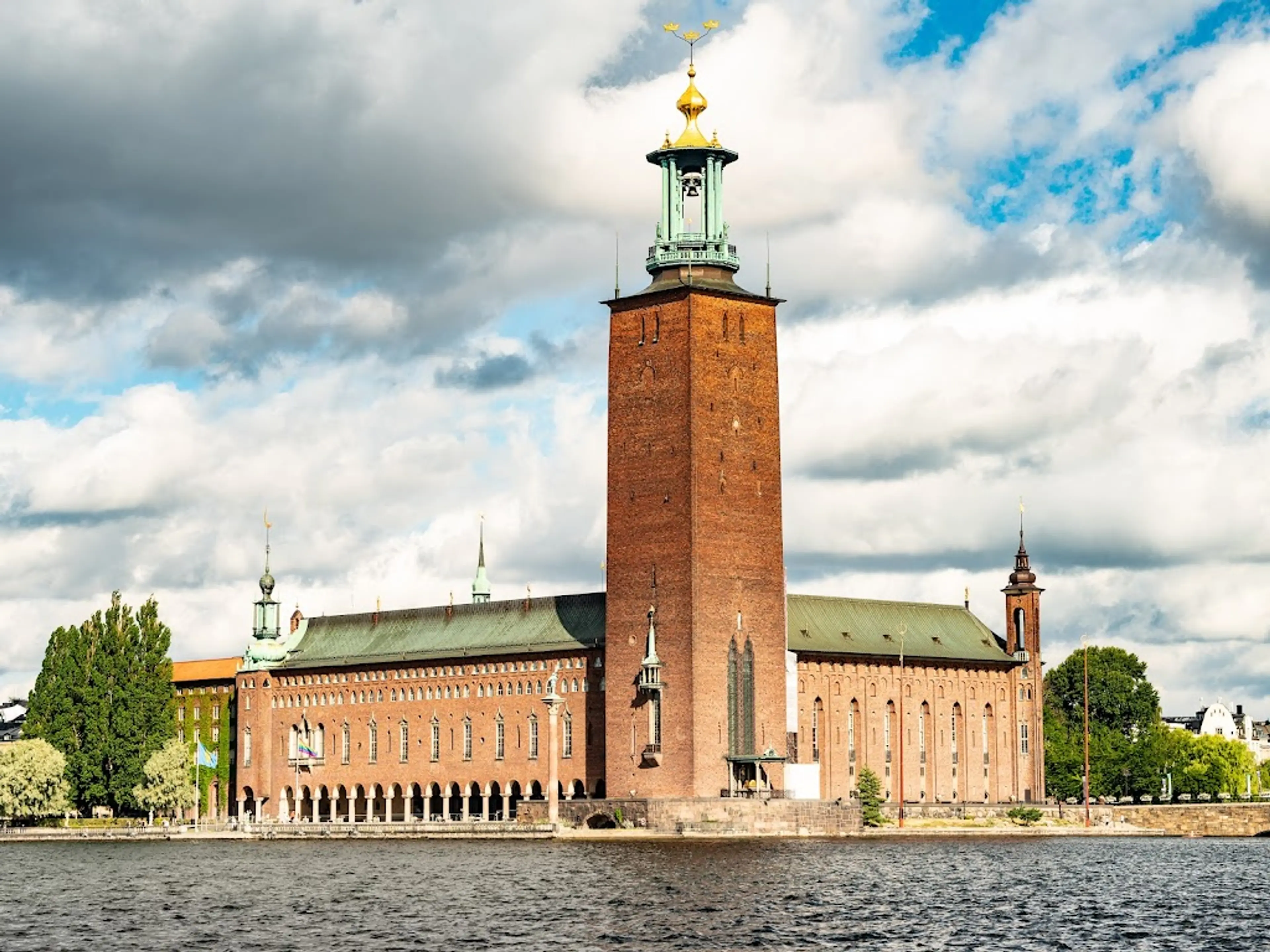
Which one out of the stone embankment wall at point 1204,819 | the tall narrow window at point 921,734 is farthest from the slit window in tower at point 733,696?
the stone embankment wall at point 1204,819

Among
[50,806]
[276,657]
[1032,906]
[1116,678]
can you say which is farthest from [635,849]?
[1116,678]

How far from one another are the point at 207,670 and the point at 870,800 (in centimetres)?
4833

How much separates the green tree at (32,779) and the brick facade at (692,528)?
2780 cm

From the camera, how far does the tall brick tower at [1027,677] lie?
5522 inches

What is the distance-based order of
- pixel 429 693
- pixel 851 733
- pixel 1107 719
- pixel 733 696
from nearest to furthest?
1. pixel 733 696
2. pixel 851 733
3. pixel 429 693
4. pixel 1107 719

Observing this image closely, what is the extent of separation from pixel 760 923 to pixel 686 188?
2428 inches

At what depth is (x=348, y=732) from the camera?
140 meters

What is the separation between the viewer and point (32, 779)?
122 m

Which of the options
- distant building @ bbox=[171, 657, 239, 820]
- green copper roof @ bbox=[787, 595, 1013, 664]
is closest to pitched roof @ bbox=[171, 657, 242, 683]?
distant building @ bbox=[171, 657, 239, 820]

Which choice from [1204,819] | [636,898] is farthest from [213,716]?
[636,898]

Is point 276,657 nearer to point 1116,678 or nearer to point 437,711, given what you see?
point 437,711

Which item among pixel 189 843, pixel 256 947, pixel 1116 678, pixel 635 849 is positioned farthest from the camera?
pixel 1116 678

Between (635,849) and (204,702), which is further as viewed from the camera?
(204,702)

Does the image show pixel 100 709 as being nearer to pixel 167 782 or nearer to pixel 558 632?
pixel 167 782
